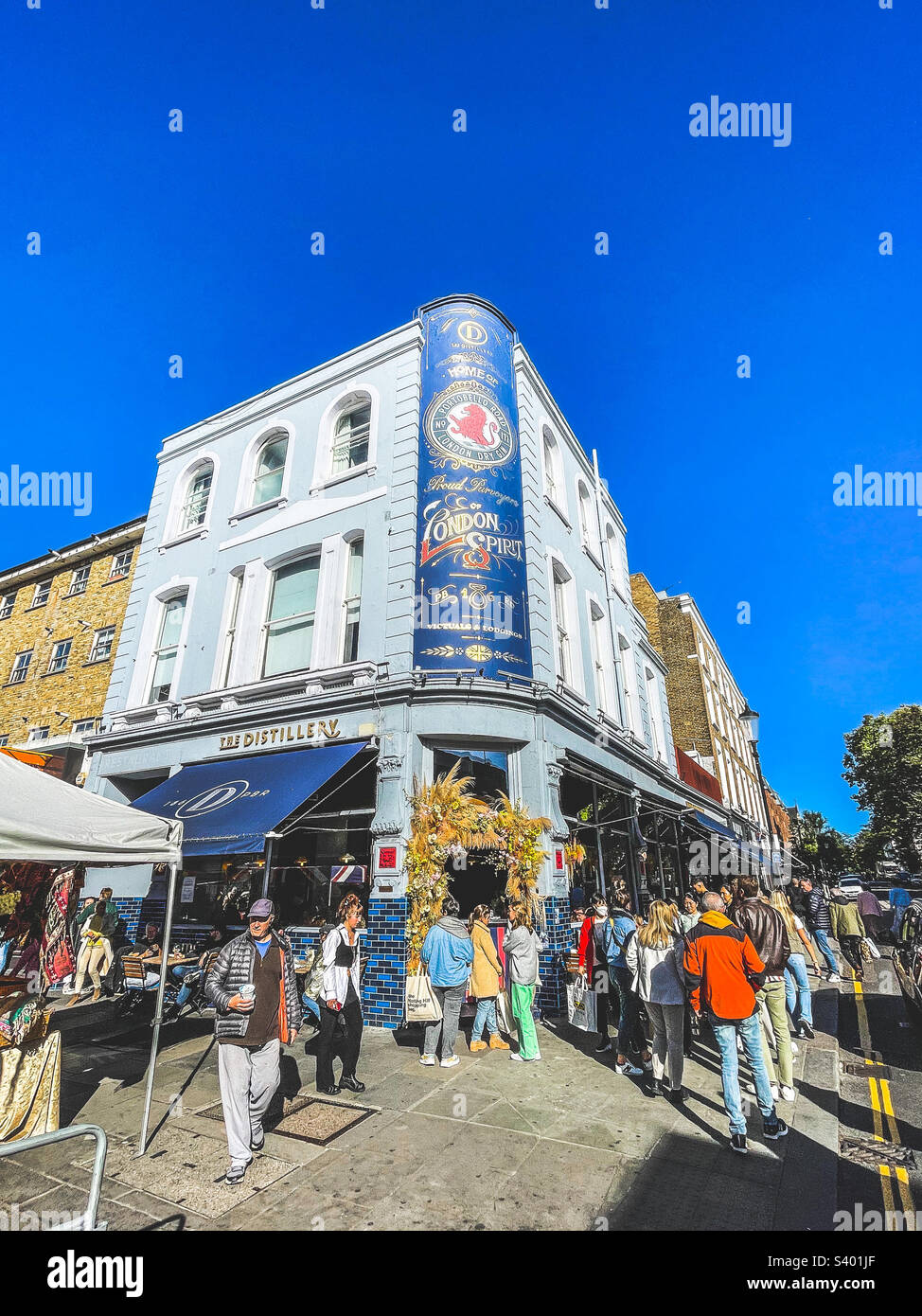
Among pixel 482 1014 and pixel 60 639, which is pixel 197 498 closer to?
pixel 60 639

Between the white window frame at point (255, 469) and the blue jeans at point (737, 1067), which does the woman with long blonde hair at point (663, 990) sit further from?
the white window frame at point (255, 469)

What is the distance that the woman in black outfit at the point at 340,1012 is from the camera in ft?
21.9

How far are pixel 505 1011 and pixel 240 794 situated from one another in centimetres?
569

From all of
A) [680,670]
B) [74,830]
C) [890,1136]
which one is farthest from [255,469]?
[680,670]

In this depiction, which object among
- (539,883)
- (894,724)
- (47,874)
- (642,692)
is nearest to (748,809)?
(894,724)

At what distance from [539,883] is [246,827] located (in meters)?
4.88

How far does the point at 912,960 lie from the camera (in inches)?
326

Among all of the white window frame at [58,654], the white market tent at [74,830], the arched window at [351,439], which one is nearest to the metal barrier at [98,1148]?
the white market tent at [74,830]

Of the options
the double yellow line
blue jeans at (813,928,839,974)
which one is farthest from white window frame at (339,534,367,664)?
blue jeans at (813,928,839,974)

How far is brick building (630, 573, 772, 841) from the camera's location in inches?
1163

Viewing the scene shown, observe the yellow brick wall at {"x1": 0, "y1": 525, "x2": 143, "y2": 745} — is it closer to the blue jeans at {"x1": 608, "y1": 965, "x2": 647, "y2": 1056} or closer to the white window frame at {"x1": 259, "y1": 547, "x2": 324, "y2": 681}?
the white window frame at {"x1": 259, "y1": 547, "x2": 324, "y2": 681}

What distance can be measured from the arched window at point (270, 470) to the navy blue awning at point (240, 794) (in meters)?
7.16

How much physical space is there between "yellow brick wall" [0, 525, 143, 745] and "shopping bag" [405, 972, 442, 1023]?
1464cm
